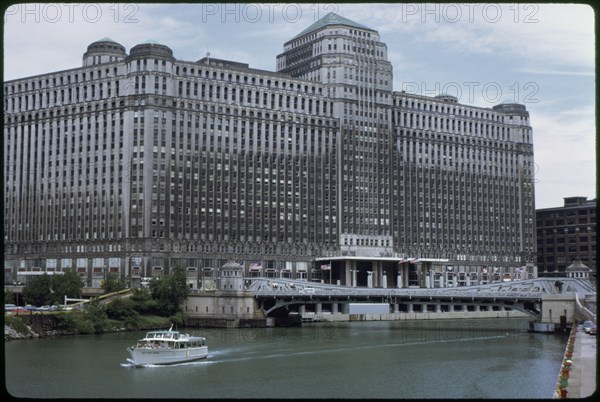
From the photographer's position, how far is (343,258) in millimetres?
178750

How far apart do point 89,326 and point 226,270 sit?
33.5 metres

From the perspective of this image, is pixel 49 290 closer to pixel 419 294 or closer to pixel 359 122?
pixel 419 294

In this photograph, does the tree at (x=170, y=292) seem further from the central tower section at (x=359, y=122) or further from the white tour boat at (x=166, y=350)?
the central tower section at (x=359, y=122)

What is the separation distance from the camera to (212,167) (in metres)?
171

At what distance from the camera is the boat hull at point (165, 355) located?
80.9 meters

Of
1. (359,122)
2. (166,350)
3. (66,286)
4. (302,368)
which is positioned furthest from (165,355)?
(359,122)

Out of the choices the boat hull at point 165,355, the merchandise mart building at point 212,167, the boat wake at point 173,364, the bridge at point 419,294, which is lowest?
the boat wake at point 173,364

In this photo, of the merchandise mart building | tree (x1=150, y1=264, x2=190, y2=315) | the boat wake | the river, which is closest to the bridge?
tree (x1=150, y1=264, x2=190, y2=315)

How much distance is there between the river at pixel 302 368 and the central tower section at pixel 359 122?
73495mm

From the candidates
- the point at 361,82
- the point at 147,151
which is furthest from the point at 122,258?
the point at 361,82

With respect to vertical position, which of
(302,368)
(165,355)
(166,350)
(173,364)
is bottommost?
(173,364)

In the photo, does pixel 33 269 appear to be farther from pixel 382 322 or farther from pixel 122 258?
pixel 382 322

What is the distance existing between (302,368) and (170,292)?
196 ft

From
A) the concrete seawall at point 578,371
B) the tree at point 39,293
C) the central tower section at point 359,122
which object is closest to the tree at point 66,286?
the tree at point 39,293
